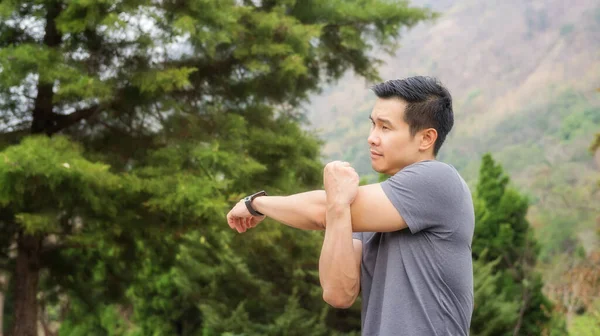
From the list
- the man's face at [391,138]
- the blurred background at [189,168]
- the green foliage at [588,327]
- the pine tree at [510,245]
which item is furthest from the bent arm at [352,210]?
the pine tree at [510,245]

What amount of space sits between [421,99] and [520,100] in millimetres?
58763

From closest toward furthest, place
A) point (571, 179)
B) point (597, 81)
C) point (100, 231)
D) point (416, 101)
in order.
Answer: point (416, 101)
point (100, 231)
point (571, 179)
point (597, 81)

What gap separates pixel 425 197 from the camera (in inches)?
69.5

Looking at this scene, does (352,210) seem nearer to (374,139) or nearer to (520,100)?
(374,139)

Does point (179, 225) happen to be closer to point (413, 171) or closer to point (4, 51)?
point (4, 51)

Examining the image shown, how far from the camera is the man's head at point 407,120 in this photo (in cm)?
186

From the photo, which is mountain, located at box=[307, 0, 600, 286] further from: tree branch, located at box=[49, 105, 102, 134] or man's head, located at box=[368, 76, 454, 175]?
man's head, located at box=[368, 76, 454, 175]

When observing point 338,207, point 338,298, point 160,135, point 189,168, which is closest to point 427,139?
point 338,207

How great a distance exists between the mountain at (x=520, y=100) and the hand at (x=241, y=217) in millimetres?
24795

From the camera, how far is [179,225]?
809 cm

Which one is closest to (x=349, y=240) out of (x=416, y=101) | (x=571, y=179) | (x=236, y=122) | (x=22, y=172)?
(x=416, y=101)

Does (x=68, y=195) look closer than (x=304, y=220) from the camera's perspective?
No

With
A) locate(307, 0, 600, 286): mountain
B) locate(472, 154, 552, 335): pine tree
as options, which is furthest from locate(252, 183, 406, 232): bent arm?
locate(307, 0, 600, 286): mountain

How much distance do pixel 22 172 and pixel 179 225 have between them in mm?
2054
